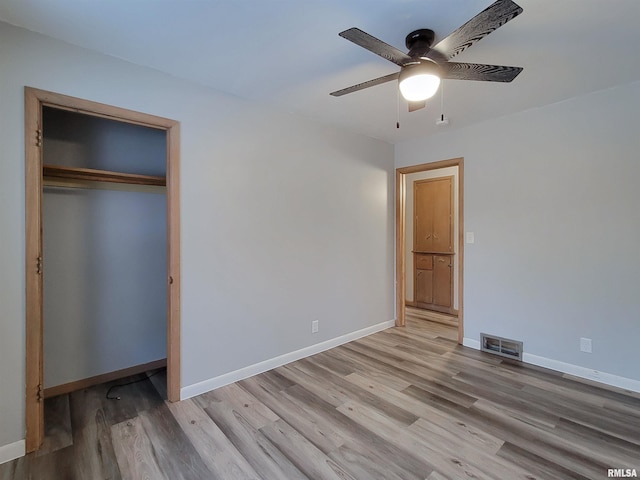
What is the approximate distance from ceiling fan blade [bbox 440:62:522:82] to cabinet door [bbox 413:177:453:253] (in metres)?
3.37

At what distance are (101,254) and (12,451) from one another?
145 centimetres

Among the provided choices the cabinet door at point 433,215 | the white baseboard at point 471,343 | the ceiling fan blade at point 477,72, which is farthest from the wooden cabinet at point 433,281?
the ceiling fan blade at point 477,72

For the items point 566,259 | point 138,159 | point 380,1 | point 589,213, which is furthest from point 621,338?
point 138,159

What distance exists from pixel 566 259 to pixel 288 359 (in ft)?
9.27

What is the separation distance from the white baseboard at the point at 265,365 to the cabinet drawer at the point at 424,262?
1.71 meters

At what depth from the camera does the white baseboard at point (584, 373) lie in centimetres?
255

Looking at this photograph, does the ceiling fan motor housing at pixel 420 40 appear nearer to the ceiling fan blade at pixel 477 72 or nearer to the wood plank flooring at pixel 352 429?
the ceiling fan blade at pixel 477 72

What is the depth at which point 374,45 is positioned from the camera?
152 centimetres

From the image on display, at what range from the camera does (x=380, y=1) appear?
1578 mm

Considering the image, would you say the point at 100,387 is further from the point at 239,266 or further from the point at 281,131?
the point at 281,131

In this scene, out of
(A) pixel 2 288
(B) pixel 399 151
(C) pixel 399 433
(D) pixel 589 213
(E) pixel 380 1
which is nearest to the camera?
(E) pixel 380 1

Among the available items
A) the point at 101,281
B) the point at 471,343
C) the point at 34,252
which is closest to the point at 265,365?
the point at 101,281

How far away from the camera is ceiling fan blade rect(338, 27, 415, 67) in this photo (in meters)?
1.41

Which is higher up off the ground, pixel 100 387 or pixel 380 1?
pixel 380 1
